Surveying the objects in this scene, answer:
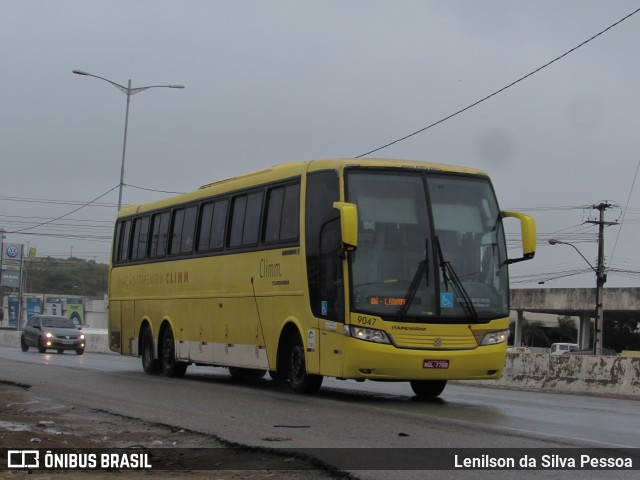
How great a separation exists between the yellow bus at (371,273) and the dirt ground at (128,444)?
369 centimetres

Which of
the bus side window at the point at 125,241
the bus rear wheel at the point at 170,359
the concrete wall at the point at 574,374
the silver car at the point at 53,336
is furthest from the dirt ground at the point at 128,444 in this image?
the silver car at the point at 53,336

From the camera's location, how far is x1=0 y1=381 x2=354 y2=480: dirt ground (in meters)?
8.16

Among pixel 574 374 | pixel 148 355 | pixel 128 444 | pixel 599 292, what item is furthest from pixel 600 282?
pixel 128 444

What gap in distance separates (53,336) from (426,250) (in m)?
28.4

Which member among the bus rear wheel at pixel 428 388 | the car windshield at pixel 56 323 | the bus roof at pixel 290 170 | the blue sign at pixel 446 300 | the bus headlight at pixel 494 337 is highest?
the bus roof at pixel 290 170

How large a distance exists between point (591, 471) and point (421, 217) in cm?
685

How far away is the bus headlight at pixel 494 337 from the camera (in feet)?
48.1

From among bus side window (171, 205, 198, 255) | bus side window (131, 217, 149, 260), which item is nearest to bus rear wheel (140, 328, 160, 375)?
bus side window (131, 217, 149, 260)

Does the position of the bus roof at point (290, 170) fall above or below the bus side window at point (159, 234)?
above

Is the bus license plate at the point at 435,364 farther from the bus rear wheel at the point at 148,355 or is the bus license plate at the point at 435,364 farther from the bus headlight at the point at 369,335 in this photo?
the bus rear wheel at the point at 148,355

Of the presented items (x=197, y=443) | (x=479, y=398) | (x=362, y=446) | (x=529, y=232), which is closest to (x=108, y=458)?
(x=197, y=443)

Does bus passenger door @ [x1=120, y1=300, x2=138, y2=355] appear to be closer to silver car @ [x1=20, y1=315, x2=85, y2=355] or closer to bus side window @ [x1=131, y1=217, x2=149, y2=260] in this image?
bus side window @ [x1=131, y1=217, x2=149, y2=260]

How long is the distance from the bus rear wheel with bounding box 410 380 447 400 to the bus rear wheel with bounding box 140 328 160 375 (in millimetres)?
7423

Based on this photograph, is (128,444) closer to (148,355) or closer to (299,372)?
(299,372)
